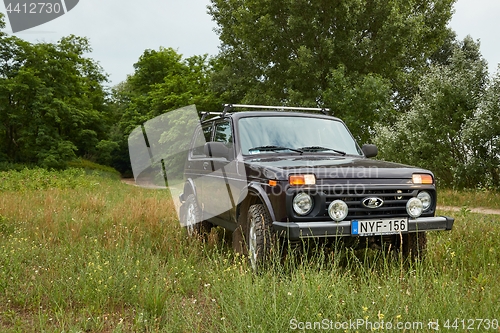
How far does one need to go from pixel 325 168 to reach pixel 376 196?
604 mm

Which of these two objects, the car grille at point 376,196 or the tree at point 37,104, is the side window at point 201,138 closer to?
the car grille at point 376,196

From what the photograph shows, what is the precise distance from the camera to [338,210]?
470cm

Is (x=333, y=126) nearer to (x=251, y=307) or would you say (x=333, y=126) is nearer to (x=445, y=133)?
(x=251, y=307)

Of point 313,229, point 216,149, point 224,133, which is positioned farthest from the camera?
point 224,133

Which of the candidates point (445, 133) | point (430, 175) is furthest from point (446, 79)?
point (430, 175)

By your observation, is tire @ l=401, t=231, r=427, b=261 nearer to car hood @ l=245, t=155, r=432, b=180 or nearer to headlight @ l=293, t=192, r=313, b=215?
car hood @ l=245, t=155, r=432, b=180

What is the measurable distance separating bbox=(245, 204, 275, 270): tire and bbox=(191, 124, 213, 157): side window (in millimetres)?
2431

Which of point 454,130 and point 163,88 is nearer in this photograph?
point 454,130

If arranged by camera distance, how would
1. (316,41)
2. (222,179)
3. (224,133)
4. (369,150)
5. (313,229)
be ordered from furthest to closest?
1. (316,41)
2. (224,133)
3. (369,150)
4. (222,179)
5. (313,229)

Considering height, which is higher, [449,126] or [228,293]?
[449,126]

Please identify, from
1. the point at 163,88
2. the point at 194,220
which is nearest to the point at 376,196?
the point at 194,220

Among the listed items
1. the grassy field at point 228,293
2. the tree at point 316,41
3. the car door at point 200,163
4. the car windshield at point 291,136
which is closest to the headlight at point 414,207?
the grassy field at point 228,293

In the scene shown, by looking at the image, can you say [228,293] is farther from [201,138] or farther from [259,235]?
[201,138]

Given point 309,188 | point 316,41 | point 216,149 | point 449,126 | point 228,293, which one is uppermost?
point 316,41
